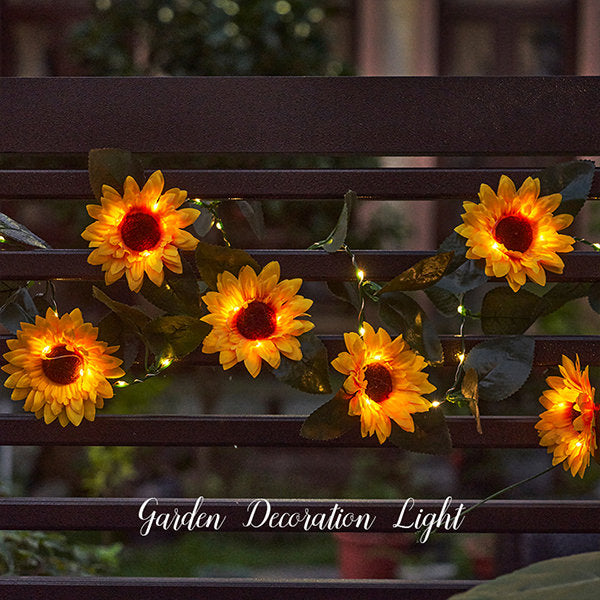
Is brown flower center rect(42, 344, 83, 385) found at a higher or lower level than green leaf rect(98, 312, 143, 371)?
lower

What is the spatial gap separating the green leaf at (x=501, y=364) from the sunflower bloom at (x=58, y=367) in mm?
497

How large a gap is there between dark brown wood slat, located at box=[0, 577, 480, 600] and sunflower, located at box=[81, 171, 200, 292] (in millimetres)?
439

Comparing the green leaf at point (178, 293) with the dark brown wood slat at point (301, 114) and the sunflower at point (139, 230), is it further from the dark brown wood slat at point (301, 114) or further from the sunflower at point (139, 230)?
the dark brown wood slat at point (301, 114)

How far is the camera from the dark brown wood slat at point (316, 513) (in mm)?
960

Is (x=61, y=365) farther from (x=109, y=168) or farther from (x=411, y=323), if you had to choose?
(x=411, y=323)

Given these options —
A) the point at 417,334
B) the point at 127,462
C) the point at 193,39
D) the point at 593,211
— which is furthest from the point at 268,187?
the point at 593,211

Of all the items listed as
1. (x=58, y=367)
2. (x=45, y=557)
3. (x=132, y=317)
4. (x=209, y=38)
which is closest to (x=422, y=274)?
(x=132, y=317)

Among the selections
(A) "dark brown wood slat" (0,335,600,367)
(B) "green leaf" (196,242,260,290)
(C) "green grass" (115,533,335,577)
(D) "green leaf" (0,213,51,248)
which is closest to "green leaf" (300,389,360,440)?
(A) "dark brown wood slat" (0,335,600,367)

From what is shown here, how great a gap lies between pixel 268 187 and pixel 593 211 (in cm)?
249

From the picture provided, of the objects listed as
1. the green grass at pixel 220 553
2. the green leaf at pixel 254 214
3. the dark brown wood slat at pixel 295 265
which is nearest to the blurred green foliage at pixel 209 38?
the green leaf at pixel 254 214

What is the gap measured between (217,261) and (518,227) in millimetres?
396

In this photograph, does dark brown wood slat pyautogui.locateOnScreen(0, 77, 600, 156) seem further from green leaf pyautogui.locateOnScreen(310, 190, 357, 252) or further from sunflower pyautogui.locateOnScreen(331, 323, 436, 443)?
sunflower pyautogui.locateOnScreen(331, 323, 436, 443)

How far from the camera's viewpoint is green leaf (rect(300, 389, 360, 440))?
89 centimetres

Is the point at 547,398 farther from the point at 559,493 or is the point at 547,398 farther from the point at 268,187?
the point at 559,493
